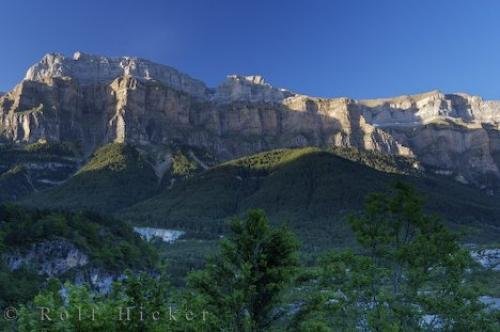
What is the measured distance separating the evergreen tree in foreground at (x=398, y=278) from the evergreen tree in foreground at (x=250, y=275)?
1748mm

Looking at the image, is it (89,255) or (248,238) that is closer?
(248,238)

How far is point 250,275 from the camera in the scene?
988 inches

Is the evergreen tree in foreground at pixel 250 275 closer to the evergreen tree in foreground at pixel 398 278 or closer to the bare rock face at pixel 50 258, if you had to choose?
the evergreen tree in foreground at pixel 398 278

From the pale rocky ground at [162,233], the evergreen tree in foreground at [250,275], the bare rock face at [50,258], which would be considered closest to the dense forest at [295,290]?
the evergreen tree in foreground at [250,275]

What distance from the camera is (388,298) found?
29.1 metres

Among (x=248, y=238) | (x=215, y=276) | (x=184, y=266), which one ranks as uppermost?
(x=248, y=238)

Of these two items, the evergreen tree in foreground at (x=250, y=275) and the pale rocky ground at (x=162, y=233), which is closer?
the evergreen tree in foreground at (x=250, y=275)

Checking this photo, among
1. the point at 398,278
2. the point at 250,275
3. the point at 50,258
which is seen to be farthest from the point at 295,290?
the point at 50,258

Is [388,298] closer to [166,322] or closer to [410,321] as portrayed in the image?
[410,321]

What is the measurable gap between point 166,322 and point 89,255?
76529 mm

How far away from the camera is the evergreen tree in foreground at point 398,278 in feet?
91.9

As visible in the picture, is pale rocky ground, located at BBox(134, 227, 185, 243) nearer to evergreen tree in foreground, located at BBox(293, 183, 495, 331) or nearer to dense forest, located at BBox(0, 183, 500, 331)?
dense forest, located at BBox(0, 183, 500, 331)

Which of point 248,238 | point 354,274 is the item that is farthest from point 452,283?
point 248,238

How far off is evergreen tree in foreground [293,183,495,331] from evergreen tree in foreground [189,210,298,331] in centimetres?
175
